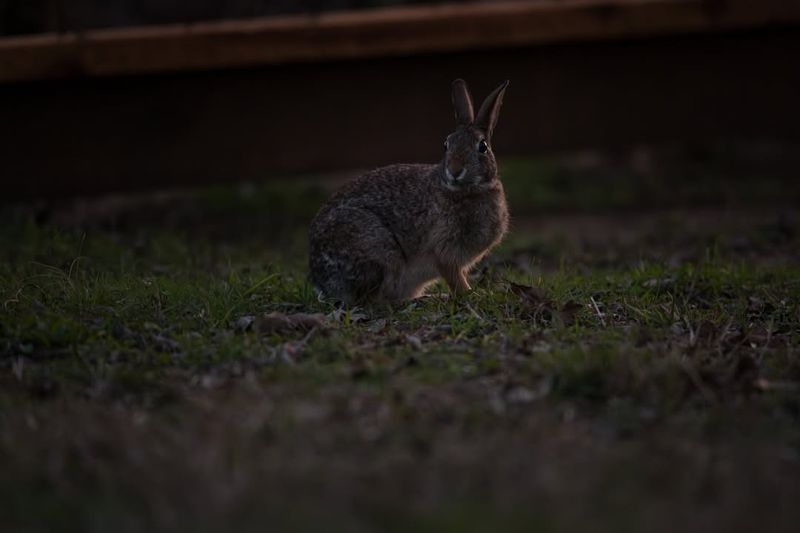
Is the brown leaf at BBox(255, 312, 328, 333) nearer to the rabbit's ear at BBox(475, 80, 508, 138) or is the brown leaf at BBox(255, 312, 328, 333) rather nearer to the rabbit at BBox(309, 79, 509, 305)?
the rabbit at BBox(309, 79, 509, 305)

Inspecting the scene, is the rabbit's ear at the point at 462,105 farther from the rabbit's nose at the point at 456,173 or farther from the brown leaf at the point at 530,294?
the brown leaf at the point at 530,294

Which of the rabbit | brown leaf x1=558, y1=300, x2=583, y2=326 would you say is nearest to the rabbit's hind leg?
the rabbit

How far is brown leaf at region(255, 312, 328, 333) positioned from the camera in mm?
5414

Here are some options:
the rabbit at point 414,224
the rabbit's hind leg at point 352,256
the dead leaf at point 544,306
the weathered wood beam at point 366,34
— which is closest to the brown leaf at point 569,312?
the dead leaf at point 544,306

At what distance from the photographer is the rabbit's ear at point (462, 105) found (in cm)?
652

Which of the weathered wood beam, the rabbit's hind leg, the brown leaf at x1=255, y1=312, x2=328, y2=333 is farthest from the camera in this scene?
the weathered wood beam

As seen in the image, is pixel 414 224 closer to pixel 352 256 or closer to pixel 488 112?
pixel 352 256

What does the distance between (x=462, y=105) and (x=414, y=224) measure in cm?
76

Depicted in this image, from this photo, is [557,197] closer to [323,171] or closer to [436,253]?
[323,171]

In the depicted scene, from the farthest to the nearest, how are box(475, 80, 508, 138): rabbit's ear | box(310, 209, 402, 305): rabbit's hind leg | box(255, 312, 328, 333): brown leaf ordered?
box(475, 80, 508, 138): rabbit's ear → box(310, 209, 402, 305): rabbit's hind leg → box(255, 312, 328, 333): brown leaf

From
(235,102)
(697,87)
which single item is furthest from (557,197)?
(235,102)

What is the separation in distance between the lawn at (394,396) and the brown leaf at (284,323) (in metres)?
0.01

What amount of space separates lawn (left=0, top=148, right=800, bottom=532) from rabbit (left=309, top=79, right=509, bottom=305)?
188 mm

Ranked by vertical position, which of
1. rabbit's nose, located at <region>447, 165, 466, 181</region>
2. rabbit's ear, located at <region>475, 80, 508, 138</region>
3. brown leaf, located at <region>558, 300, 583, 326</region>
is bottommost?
brown leaf, located at <region>558, 300, 583, 326</region>
